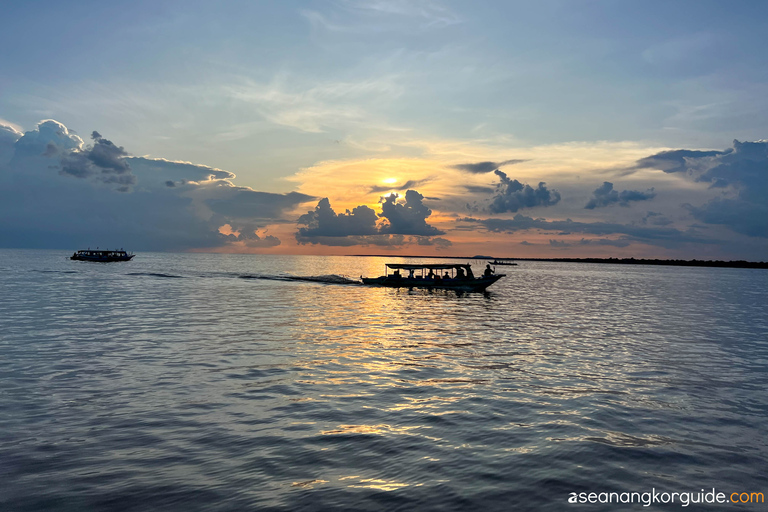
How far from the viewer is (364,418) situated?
12.1 m

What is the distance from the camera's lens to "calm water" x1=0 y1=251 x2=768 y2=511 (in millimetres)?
8312

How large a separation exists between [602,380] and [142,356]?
19.2m

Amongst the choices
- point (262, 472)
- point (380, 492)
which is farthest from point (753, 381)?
point (262, 472)

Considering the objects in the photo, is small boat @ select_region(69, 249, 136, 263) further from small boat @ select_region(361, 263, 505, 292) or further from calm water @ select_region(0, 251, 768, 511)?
calm water @ select_region(0, 251, 768, 511)

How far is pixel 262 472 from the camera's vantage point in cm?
882

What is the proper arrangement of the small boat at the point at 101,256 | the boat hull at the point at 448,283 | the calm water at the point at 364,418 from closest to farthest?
the calm water at the point at 364,418, the boat hull at the point at 448,283, the small boat at the point at 101,256

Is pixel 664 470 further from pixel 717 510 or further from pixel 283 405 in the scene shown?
pixel 283 405

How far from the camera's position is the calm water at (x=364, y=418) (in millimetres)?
8312

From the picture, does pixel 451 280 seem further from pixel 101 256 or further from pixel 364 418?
pixel 101 256

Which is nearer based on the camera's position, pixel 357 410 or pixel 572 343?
pixel 357 410

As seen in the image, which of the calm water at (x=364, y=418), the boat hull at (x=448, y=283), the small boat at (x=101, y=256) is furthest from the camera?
the small boat at (x=101, y=256)

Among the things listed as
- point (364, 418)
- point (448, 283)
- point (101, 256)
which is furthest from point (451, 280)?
point (101, 256)


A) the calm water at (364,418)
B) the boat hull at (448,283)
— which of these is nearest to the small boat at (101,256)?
the boat hull at (448,283)

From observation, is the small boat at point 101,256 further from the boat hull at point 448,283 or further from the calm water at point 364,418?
the calm water at point 364,418
